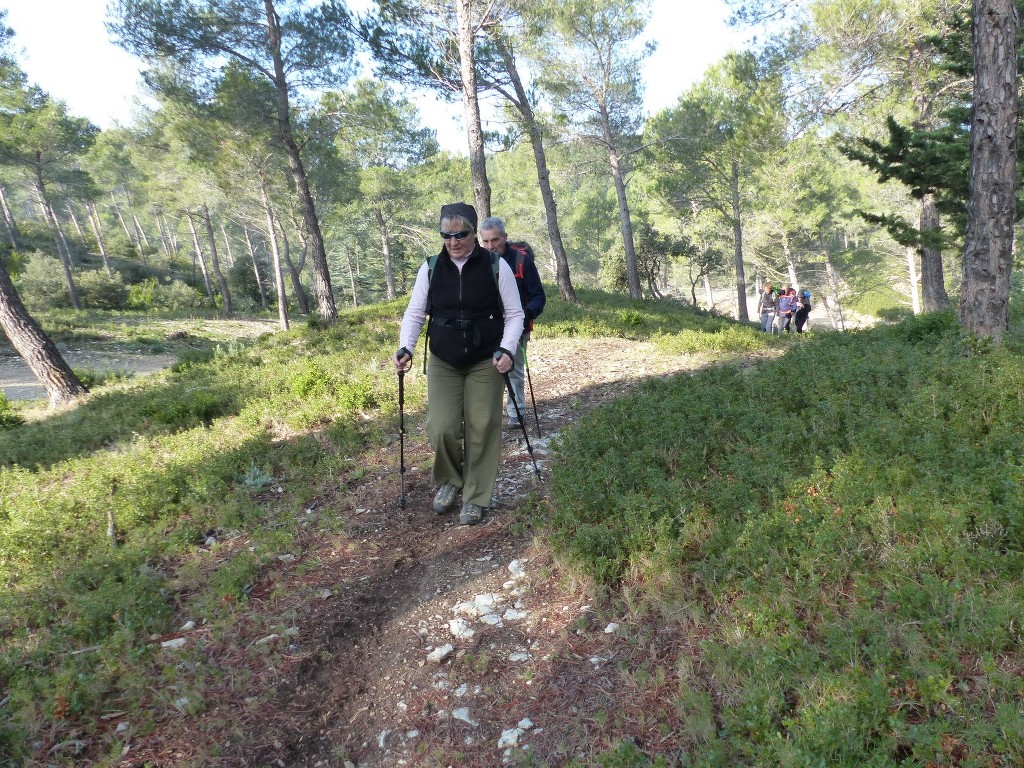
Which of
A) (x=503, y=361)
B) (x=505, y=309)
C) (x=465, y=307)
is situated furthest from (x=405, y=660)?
(x=505, y=309)

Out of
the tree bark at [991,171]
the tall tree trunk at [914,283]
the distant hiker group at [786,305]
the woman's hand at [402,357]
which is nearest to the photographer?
the woman's hand at [402,357]

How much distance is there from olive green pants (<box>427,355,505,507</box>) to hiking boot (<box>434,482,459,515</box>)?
0.73ft

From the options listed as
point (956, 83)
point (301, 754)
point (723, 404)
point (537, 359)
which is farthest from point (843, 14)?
point (301, 754)

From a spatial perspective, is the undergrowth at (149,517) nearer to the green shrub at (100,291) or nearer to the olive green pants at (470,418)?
the olive green pants at (470,418)

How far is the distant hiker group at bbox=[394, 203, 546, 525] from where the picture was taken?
432cm

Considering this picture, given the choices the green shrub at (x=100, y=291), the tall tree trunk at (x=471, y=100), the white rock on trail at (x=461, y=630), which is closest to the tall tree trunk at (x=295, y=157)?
the tall tree trunk at (x=471, y=100)

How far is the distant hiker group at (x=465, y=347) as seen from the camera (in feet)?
14.2

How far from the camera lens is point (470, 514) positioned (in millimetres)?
4629

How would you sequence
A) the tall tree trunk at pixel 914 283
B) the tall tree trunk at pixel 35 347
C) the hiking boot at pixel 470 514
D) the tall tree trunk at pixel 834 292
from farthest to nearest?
the tall tree trunk at pixel 834 292
the tall tree trunk at pixel 914 283
the tall tree trunk at pixel 35 347
the hiking boot at pixel 470 514

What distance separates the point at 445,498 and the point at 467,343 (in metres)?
1.47

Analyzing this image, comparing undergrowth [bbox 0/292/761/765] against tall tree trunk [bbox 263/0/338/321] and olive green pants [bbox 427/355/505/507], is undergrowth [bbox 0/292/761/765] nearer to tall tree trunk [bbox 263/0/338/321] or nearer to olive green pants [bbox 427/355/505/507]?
olive green pants [bbox 427/355/505/507]

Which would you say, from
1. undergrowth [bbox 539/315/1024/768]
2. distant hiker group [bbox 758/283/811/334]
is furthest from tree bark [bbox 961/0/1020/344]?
distant hiker group [bbox 758/283/811/334]

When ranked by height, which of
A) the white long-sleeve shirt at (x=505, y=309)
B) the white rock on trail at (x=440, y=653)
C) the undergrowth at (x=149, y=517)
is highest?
the white long-sleeve shirt at (x=505, y=309)

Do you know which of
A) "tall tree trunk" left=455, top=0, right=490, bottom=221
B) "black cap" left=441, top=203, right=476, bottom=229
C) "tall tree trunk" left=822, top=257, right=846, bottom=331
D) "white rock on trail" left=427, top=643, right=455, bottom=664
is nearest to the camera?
"white rock on trail" left=427, top=643, right=455, bottom=664
